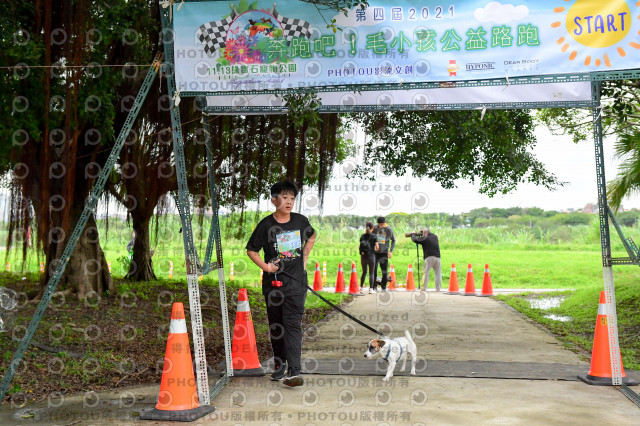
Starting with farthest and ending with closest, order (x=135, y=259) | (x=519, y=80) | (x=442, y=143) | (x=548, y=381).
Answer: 1. (x=135, y=259)
2. (x=442, y=143)
3. (x=548, y=381)
4. (x=519, y=80)

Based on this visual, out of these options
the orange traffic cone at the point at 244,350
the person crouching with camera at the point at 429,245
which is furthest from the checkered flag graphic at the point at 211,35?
the person crouching with camera at the point at 429,245

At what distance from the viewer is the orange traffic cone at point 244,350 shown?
6.93 metres

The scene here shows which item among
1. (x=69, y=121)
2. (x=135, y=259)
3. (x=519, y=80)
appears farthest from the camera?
(x=135, y=259)

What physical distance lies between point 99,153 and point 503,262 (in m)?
20.5

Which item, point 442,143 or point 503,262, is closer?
point 442,143

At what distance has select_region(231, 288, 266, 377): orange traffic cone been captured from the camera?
6.93 m

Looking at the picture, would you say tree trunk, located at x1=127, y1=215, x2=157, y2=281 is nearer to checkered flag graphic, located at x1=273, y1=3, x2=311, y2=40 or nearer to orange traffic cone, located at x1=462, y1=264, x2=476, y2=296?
orange traffic cone, located at x1=462, y1=264, x2=476, y2=296

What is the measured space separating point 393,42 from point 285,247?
2.13m

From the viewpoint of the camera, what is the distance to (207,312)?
12.0 meters

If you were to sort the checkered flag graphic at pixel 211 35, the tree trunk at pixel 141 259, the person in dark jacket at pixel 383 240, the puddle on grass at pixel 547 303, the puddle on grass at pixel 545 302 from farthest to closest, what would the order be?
1. the tree trunk at pixel 141 259
2. the person in dark jacket at pixel 383 240
3. the puddle on grass at pixel 545 302
4. the puddle on grass at pixel 547 303
5. the checkered flag graphic at pixel 211 35

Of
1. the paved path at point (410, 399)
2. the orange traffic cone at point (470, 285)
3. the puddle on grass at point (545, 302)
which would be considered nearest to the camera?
the paved path at point (410, 399)

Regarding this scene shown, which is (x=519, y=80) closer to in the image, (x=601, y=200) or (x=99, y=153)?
(x=601, y=200)

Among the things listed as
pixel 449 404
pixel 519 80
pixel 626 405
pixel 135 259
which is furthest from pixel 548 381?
pixel 135 259

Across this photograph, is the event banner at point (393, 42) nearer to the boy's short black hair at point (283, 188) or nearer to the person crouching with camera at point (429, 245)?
the boy's short black hair at point (283, 188)
